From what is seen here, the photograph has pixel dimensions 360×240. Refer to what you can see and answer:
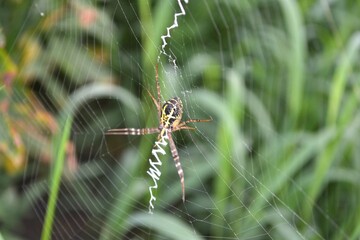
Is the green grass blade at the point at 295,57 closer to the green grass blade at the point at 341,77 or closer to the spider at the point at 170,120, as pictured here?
the green grass blade at the point at 341,77

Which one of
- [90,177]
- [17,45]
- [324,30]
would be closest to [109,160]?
[90,177]

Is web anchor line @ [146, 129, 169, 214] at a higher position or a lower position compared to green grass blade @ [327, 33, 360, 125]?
lower

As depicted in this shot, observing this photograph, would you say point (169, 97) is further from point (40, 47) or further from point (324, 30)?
point (324, 30)

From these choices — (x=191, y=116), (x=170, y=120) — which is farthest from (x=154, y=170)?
(x=170, y=120)

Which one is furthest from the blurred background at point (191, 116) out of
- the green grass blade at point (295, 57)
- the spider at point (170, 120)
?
the spider at point (170, 120)

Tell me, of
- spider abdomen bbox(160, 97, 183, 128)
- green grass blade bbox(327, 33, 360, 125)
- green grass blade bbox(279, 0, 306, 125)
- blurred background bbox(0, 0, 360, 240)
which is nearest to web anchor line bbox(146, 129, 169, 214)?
blurred background bbox(0, 0, 360, 240)

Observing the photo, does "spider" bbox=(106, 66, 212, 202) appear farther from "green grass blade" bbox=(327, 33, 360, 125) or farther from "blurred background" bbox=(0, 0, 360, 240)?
"green grass blade" bbox=(327, 33, 360, 125)
